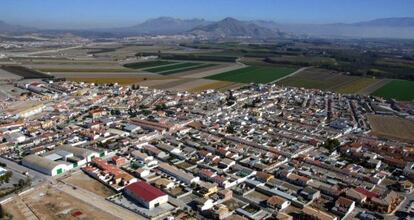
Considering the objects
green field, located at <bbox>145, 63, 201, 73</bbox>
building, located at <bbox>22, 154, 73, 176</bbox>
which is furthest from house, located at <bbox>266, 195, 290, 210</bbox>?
green field, located at <bbox>145, 63, 201, 73</bbox>

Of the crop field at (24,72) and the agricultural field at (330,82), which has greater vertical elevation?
the crop field at (24,72)

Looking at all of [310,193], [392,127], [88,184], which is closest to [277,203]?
[310,193]

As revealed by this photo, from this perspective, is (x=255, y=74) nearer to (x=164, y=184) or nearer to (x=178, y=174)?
(x=178, y=174)

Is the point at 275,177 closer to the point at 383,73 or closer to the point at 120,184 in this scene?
the point at 120,184

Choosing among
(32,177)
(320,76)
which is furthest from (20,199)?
(320,76)

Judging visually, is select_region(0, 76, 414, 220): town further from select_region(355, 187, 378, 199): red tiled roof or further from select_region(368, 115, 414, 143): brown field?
select_region(368, 115, 414, 143): brown field

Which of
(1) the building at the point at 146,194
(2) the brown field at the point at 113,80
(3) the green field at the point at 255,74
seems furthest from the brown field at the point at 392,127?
(2) the brown field at the point at 113,80

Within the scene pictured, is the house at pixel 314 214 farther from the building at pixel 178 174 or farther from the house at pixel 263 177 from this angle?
the building at pixel 178 174
